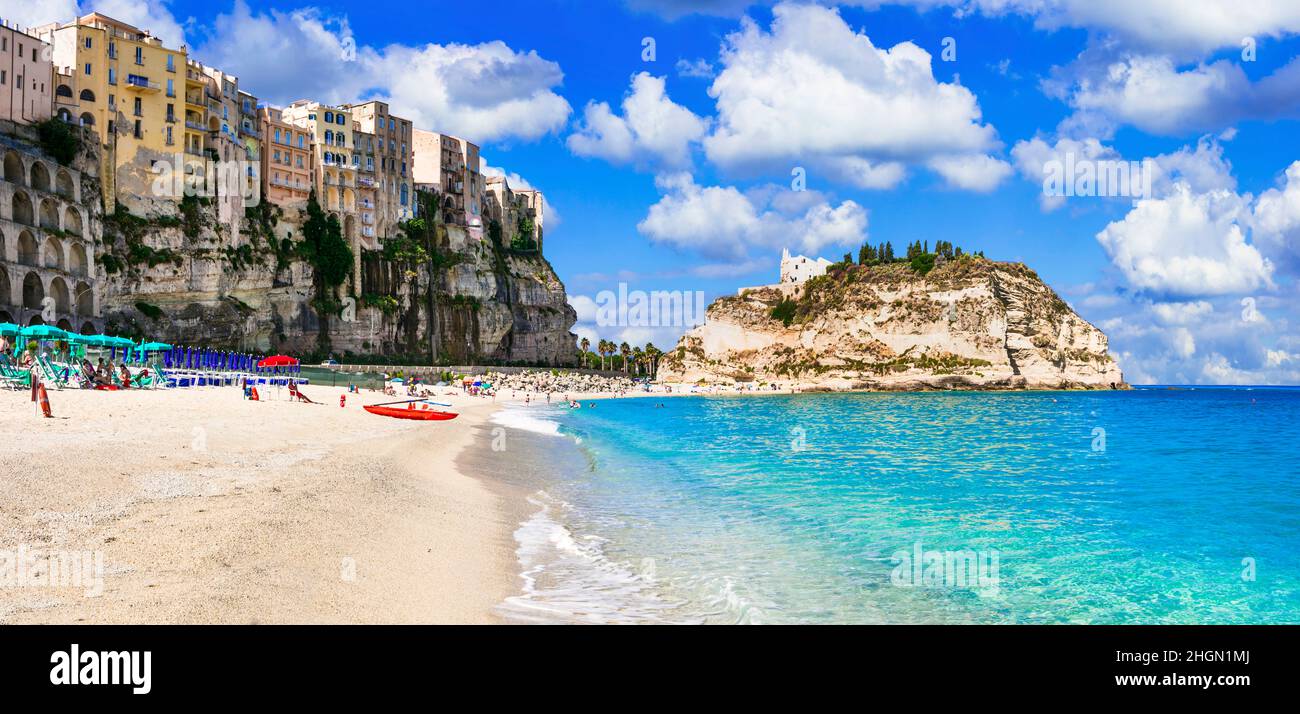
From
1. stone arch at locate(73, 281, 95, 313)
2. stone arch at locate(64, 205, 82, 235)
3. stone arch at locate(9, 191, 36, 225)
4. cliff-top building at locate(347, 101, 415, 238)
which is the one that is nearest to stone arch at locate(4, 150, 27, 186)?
stone arch at locate(9, 191, 36, 225)

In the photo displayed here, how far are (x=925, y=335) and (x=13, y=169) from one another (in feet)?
369

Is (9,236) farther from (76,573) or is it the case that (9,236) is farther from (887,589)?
(887,589)

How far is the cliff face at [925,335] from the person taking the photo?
117 metres

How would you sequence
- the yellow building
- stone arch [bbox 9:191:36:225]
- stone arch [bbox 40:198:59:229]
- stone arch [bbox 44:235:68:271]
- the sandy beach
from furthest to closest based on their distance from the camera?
the yellow building
stone arch [bbox 40:198:59:229]
stone arch [bbox 44:235:68:271]
stone arch [bbox 9:191:36:225]
the sandy beach

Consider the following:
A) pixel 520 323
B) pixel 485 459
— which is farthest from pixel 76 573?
pixel 520 323

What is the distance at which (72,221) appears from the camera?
195 feet

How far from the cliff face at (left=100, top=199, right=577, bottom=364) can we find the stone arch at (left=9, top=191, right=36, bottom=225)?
904 centimetres

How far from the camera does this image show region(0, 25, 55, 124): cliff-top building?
5731cm

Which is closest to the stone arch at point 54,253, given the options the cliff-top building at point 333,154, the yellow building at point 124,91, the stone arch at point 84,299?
the stone arch at point 84,299

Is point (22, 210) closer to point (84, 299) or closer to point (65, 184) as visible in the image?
point (65, 184)

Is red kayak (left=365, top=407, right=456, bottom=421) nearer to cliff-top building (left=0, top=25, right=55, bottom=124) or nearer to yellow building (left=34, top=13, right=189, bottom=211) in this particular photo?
cliff-top building (left=0, top=25, right=55, bottom=124)

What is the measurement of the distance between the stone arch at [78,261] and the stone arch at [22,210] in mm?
3887

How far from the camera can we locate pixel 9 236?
5081 centimetres
